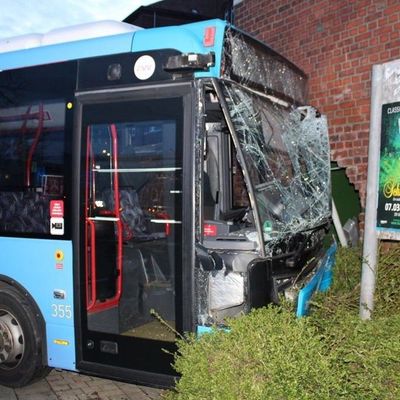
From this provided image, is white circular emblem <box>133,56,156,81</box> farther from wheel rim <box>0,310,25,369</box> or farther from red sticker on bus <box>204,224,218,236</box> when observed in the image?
wheel rim <box>0,310,25,369</box>

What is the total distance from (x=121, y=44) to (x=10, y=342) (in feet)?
8.87

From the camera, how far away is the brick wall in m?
5.87

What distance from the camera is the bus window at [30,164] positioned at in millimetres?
4191

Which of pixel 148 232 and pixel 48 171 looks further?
pixel 48 171

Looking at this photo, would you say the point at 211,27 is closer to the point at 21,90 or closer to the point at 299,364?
the point at 21,90

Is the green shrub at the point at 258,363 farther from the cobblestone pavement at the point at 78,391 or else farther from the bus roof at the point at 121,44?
the bus roof at the point at 121,44

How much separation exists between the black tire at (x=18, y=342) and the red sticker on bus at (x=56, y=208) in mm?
821

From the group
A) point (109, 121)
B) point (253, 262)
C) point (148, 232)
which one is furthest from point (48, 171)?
point (253, 262)

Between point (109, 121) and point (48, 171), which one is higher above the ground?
point (109, 121)

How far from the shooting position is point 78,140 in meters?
4.04

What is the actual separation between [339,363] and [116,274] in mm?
2028

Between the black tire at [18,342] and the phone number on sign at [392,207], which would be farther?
the black tire at [18,342]

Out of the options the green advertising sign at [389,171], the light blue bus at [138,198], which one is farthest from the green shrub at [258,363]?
the green advertising sign at [389,171]

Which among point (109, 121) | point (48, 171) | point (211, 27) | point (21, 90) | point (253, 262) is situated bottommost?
point (253, 262)
